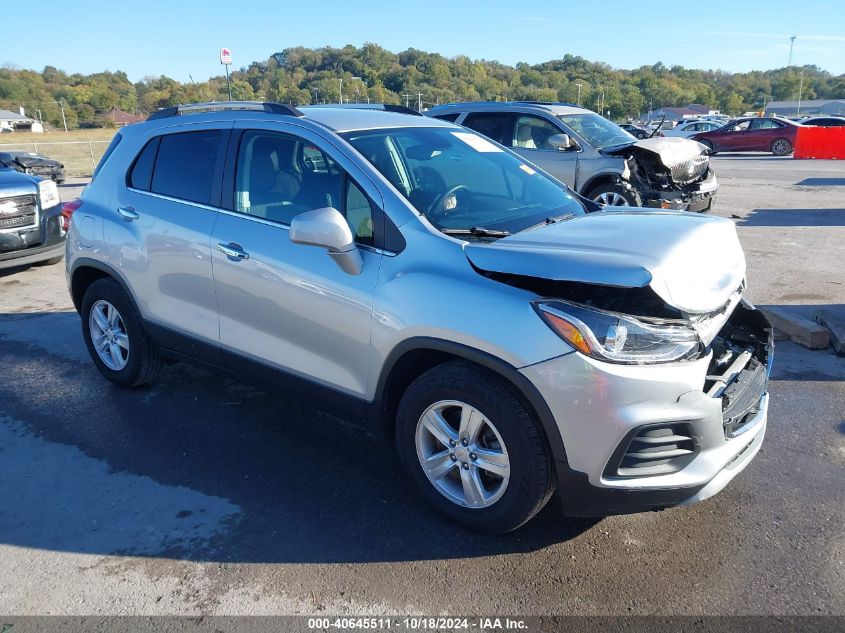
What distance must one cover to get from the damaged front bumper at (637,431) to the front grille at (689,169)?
7669 millimetres

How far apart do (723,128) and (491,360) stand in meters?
30.0

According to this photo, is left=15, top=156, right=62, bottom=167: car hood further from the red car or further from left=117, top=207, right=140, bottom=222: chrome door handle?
the red car

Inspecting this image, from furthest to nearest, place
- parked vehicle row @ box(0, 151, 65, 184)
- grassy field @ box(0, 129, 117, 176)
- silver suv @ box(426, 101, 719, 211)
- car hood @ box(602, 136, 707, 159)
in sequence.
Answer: grassy field @ box(0, 129, 117, 176) → parked vehicle row @ box(0, 151, 65, 184) → silver suv @ box(426, 101, 719, 211) → car hood @ box(602, 136, 707, 159)

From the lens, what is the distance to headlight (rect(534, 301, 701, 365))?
2.65m

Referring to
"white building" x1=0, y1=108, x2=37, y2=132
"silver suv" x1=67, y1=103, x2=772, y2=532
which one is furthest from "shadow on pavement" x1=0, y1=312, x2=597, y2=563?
"white building" x1=0, y1=108, x2=37, y2=132

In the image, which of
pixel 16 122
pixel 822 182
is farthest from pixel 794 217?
pixel 16 122

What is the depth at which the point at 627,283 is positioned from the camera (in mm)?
2656

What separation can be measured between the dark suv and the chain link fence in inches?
788

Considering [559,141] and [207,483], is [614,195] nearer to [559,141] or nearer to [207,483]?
[559,141]

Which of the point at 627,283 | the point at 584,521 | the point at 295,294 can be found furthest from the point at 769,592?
the point at 295,294

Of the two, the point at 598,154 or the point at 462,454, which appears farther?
the point at 598,154

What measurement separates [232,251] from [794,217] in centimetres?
1096

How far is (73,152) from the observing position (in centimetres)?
3894

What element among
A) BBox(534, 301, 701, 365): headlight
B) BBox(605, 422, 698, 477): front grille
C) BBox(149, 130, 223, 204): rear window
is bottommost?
BBox(605, 422, 698, 477): front grille
